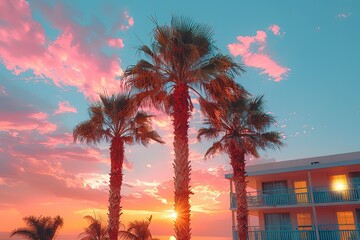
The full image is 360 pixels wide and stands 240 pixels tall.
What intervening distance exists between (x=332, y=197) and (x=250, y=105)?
9210 mm

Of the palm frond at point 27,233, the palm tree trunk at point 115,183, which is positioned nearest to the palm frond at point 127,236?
the palm tree trunk at point 115,183

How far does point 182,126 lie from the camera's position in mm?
12617

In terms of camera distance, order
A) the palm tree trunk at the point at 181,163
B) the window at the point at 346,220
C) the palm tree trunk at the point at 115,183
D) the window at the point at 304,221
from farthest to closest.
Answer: the window at the point at 304,221
the window at the point at 346,220
the palm tree trunk at the point at 115,183
the palm tree trunk at the point at 181,163

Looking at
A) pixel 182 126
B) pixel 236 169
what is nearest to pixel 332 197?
pixel 236 169

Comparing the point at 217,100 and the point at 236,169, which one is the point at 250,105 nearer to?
the point at 236,169

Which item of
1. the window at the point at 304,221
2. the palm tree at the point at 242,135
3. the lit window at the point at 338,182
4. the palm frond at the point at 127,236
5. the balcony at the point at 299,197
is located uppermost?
the palm tree at the point at 242,135

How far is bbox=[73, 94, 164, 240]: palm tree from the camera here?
19.2 m

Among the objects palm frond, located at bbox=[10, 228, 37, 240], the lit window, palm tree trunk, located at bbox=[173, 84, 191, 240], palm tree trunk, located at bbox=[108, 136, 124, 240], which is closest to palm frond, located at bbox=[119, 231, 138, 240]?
palm tree trunk, located at bbox=[108, 136, 124, 240]

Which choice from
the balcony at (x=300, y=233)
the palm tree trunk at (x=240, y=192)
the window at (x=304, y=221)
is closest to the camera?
the palm tree trunk at (x=240, y=192)

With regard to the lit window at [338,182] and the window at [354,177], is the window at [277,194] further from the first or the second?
the window at [354,177]

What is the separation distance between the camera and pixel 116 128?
19766 mm

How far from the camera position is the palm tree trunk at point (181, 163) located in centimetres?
1123

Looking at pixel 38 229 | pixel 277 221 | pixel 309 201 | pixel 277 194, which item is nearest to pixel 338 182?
pixel 309 201

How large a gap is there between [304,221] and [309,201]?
2.70 m
